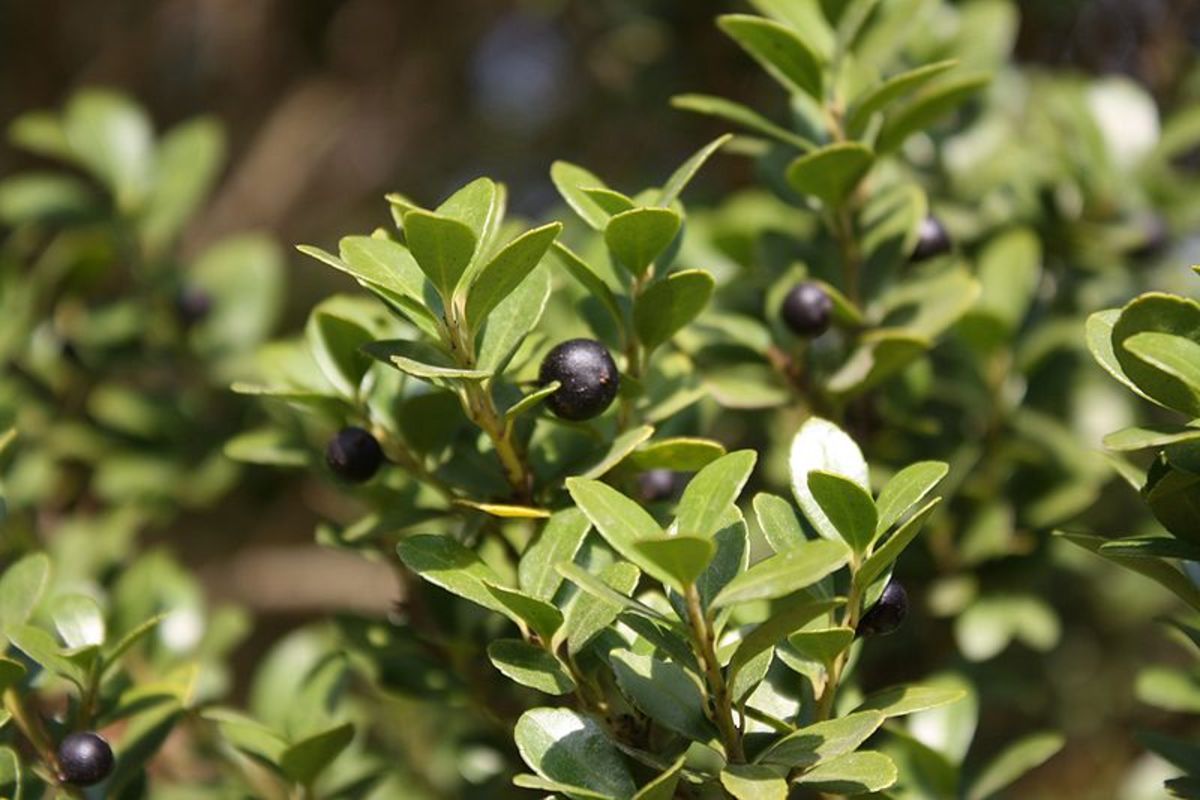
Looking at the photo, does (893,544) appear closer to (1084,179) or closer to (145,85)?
(1084,179)

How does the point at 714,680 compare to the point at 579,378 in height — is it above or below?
below

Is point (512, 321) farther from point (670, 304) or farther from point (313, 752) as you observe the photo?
point (313, 752)

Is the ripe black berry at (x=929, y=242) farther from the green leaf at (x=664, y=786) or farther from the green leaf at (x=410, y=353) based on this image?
the green leaf at (x=664, y=786)

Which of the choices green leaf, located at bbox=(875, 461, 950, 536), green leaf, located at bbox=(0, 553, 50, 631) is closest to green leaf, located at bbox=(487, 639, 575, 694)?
green leaf, located at bbox=(875, 461, 950, 536)

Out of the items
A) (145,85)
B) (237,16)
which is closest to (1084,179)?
(237,16)

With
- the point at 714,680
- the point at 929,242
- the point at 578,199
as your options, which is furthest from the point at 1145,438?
the point at 929,242

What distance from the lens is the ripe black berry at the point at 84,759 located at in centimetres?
94

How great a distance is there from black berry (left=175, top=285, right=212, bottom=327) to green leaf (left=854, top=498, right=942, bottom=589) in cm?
100

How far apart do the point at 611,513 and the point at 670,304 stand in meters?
0.22

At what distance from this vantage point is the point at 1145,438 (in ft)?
2.62

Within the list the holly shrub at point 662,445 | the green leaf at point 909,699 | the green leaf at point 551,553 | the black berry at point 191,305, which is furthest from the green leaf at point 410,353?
the black berry at point 191,305

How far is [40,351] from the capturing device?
158 cm

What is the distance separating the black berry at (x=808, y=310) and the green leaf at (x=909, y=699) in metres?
0.32

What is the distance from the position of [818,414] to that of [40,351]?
0.90 metres
